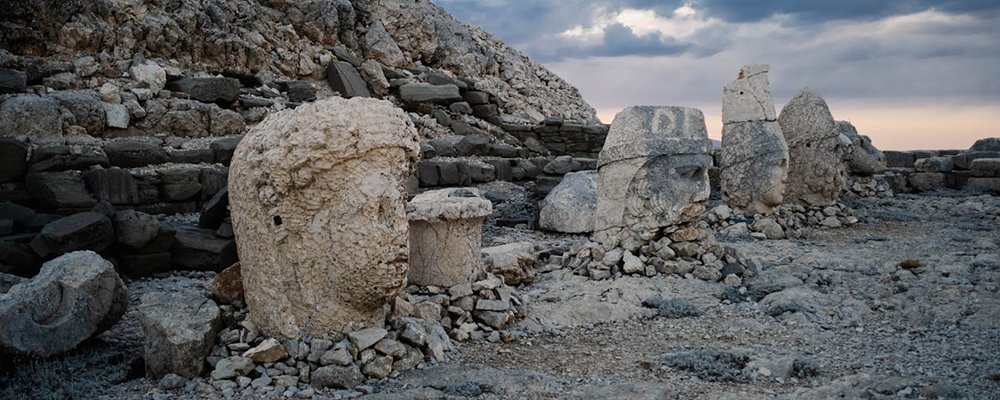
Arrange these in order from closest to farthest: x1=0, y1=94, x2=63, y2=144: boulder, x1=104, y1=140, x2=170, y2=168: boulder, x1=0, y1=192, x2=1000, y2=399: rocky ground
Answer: x1=0, y1=192, x2=1000, y2=399: rocky ground → x1=104, y1=140, x2=170, y2=168: boulder → x1=0, y1=94, x2=63, y2=144: boulder

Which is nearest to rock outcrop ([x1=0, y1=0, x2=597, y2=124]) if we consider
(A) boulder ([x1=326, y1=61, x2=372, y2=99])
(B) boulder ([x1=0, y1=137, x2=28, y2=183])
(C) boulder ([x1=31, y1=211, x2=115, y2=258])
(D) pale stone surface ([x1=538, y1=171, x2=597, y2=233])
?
(A) boulder ([x1=326, y1=61, x2=372, y2=99])

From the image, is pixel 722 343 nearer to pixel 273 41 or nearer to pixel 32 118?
pixel 32 118

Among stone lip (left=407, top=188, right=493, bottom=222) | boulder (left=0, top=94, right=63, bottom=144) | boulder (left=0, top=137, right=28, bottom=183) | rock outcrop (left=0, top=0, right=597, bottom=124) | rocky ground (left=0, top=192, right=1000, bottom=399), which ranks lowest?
rocky ground (left=0, top=192, right=1000, bottom=399)

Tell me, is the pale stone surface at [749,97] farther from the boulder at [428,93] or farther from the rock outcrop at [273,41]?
the rock outcrop at [273,41]

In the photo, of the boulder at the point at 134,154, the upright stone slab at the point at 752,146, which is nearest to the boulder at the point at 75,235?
the boulder at the point at 134,154

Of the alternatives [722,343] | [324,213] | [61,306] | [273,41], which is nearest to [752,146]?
[722,343]

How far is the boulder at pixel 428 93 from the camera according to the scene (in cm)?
2108

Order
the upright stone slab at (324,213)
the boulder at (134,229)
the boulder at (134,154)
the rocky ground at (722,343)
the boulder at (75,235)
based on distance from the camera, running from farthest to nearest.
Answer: the boulder at (134,154) → the boulder at (134,229) → the boulder at (75,235) → the upright stone slab at (324,213) → the rocky ground at (722,343)

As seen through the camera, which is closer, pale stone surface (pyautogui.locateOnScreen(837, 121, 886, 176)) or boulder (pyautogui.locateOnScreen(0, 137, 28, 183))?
boulder (pyautogui.locateOnScreen(0, 137, 28, 183))

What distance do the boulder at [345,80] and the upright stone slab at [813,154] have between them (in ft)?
35.3

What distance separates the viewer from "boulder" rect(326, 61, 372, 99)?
20078mm

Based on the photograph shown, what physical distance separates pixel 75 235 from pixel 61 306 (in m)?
2.43

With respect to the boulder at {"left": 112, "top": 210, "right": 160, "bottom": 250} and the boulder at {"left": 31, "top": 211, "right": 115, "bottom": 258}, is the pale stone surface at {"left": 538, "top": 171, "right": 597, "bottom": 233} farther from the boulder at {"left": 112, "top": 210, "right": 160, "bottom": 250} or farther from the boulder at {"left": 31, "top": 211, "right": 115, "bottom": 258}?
the boulder at {"left": 31, "top": 211, "right": 115, "bottom": 258}

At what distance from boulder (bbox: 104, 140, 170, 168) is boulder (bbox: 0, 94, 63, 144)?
1235mm
